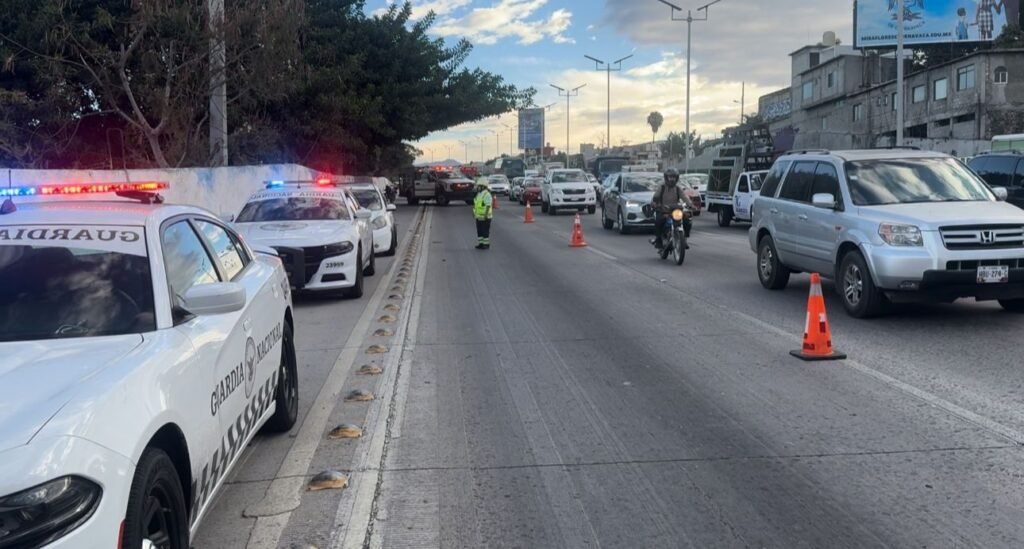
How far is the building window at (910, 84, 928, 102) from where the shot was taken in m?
53.3

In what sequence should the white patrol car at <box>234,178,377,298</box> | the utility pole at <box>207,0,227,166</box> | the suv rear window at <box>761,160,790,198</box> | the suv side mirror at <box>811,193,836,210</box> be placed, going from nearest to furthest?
1. the suv side mirror at <box>811,193,836,210</box>
2. the white patrol car at <box>234,178,377,298</box>
3. the suv rear window at <box>761,160,790,198</box>
4. the utility pole at <box>207,0,227,166</box>

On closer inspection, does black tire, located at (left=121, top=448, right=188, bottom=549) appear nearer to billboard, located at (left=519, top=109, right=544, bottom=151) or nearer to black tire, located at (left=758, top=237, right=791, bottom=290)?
black tire, located at (left=758, top=237, right=791, bottom=290)

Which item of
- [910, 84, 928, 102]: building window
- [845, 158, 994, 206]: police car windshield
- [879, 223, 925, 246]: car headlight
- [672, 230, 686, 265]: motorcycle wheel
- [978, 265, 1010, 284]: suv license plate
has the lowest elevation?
[672, 230, 686, 265]: motorcycle wheel

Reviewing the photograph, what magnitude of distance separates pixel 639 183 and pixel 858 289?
16.1 metres

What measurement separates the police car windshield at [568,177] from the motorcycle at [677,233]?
20277 mm

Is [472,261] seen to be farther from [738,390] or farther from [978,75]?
[978,75]

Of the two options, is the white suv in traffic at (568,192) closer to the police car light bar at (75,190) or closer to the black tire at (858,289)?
the black tire at (858,289)

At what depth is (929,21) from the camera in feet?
162

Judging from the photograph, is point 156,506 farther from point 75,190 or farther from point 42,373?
point 75,190

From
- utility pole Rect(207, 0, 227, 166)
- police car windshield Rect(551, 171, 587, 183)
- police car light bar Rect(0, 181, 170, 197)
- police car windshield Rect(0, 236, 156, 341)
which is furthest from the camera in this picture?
police car windshield Rect(551, 171, 587, 183)

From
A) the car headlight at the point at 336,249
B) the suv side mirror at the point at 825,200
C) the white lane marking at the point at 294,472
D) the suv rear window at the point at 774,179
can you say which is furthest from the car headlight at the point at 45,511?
the suv rear window at the point at 774,179

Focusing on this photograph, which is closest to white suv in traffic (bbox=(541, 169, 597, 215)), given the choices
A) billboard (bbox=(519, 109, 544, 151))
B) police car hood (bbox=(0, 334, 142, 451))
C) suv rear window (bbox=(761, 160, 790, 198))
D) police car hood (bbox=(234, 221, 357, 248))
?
suv rear window (bbox=(761, 160, 790, 198))

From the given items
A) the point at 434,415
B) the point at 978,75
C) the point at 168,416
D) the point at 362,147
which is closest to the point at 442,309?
the point at 434,415

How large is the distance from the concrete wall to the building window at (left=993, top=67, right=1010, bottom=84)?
3533 cm
